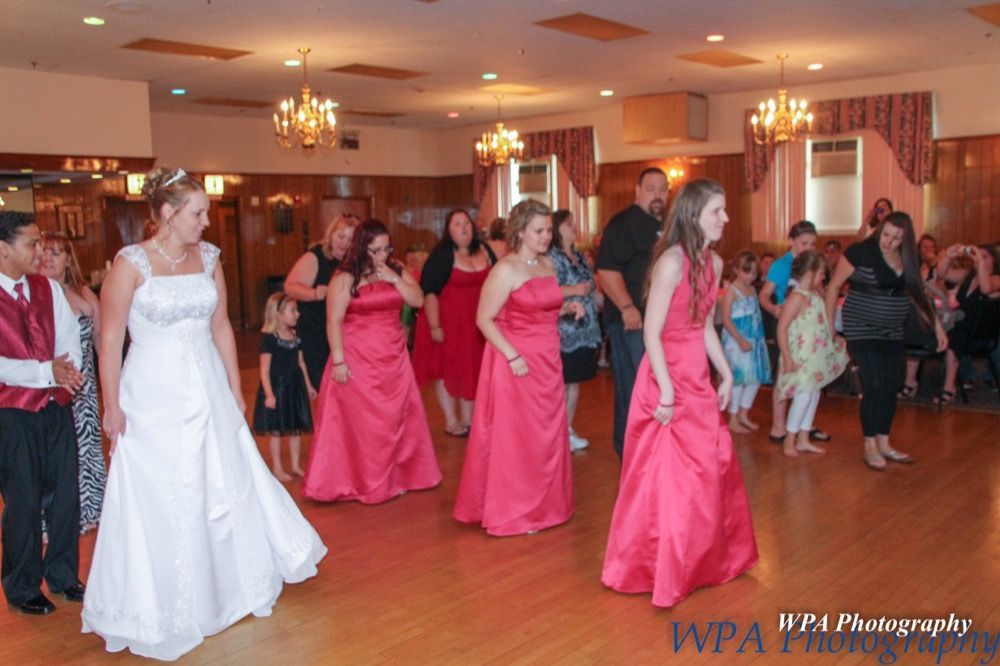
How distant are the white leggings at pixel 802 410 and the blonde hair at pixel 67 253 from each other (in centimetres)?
437

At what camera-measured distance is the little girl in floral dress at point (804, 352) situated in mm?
5789

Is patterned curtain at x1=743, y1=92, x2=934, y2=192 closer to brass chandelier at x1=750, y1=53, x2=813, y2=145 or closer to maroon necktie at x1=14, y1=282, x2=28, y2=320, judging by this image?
brass chandelier at x1=750, y1=53, x2=813, y2=145

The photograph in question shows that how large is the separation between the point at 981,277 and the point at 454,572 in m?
5.35

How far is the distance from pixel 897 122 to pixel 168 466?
11152mm

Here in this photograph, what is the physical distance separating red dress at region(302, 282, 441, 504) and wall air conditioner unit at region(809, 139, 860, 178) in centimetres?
946

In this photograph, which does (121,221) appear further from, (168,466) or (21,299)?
(168,466)

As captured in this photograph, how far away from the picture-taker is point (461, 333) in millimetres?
6344

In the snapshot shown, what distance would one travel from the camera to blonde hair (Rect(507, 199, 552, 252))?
4348mm

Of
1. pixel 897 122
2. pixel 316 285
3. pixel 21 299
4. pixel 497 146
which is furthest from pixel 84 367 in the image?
pixel 897 122

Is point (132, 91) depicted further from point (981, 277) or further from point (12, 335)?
point (981, 277)

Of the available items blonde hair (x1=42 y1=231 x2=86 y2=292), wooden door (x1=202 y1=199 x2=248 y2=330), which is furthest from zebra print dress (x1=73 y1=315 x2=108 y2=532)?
wooden door (x1=202 y1=199 x2=248 y2=330)

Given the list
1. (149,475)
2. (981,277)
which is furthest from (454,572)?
(981,277)

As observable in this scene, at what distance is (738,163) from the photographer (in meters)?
13.4

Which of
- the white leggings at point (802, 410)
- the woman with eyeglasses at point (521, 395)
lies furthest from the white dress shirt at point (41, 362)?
the white leggings at point (802, 410)
